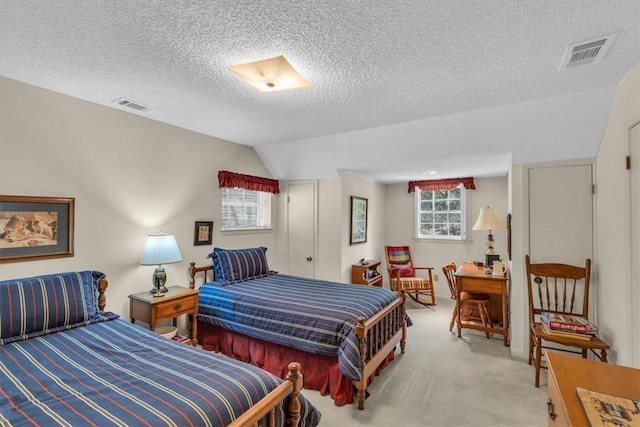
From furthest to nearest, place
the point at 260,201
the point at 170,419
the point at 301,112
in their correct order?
1. the point at 260,201
2. the point at 301,112
3. the point at 170,419

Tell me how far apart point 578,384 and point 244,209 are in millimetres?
3873

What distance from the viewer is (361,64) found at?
2018 millimetres

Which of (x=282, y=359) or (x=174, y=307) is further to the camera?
(x=174, y=307)

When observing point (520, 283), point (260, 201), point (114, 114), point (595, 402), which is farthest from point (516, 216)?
point (114, 114)

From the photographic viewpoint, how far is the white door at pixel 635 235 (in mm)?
1927

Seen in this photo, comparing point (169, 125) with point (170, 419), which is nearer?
point (170, 419)

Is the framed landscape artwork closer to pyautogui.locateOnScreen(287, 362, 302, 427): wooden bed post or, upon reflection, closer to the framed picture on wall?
pyautogui.locateOnScreen(287, 362, 302, 427): wooden bed post

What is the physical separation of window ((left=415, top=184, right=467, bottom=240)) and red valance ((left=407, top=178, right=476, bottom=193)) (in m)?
0.12

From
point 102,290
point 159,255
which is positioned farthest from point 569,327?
point 102,290

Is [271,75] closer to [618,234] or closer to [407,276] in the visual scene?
[618,234]

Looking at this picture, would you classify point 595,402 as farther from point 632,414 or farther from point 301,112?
point 301,112

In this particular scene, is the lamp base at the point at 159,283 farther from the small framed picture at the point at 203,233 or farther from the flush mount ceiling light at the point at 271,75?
the flush mount ceiling light at the point at 271,75

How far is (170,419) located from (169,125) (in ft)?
9.82

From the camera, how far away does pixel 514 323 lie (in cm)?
318
